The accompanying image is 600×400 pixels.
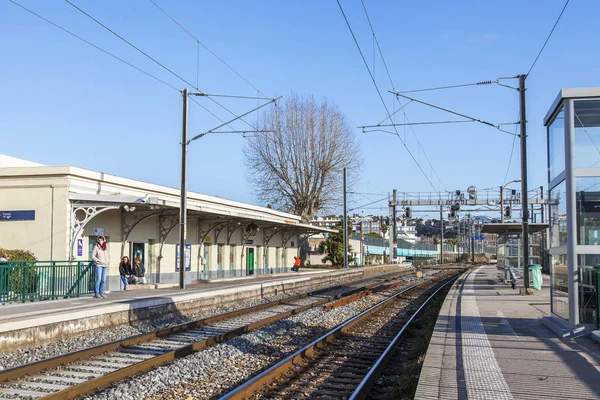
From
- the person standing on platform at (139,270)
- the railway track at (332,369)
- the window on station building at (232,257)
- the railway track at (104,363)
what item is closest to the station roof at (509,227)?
the railway track at (332,369)

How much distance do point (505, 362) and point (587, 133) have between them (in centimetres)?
479

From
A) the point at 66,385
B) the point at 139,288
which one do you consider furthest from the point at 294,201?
the point at 66,385

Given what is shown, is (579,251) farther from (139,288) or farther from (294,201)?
(294,201)

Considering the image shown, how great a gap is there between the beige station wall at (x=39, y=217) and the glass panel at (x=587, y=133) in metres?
16.1

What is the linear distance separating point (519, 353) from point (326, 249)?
4890 cm

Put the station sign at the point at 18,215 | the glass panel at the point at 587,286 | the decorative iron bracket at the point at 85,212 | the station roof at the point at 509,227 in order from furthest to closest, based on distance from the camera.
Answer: the station roof at the point at 509,227
the station sign at the point at 18,215
the decorative iron bracket at the point at 85,212
the glass panel at the point at 587,286

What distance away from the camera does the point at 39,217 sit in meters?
21.0

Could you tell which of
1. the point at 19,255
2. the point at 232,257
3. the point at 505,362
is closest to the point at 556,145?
the point at 505,362

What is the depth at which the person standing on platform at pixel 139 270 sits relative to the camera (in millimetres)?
24359

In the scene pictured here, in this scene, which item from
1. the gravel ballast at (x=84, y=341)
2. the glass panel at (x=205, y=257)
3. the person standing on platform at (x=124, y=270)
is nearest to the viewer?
the gravel ballast at (x=84, y=341)

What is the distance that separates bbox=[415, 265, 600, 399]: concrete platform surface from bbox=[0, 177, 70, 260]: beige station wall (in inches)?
519

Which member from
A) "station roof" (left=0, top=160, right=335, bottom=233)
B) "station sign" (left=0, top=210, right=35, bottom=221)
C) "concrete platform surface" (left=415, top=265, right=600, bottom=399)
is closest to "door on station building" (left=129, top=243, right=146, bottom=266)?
"station roof" (left=0, top=160, right=335, bottom=233)

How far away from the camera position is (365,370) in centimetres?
903

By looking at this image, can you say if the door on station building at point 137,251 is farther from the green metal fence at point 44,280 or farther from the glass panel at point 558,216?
the glass panel at point 558,216
